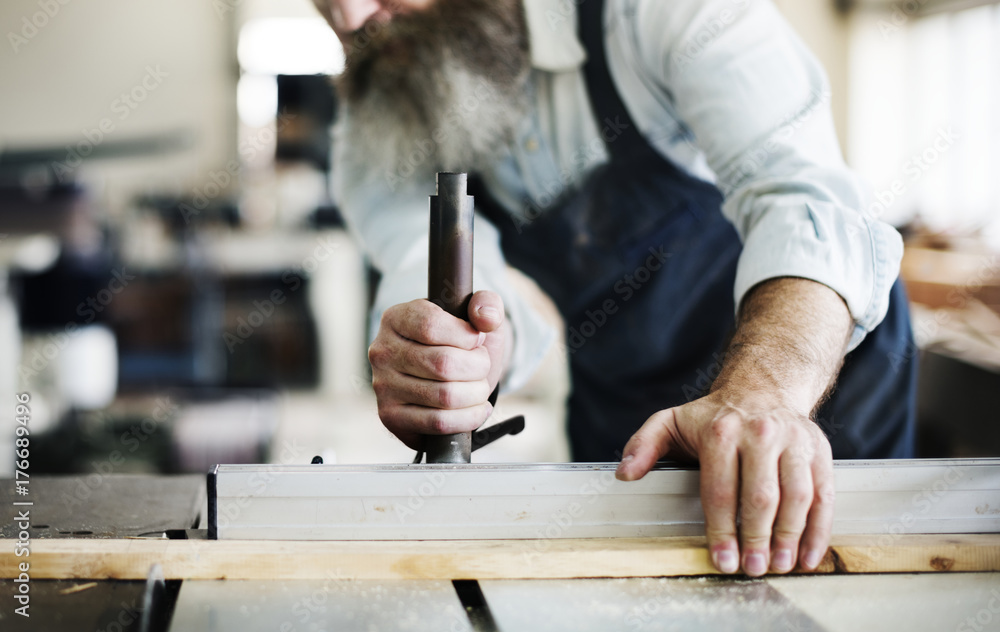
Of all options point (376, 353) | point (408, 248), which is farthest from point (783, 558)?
point (408, 248)

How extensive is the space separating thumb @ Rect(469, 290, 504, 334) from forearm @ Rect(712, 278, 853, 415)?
0.21 m

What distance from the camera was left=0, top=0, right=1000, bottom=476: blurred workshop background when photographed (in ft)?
8.84

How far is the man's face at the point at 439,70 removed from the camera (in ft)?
4.47

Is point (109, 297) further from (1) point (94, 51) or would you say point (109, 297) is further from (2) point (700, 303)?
(2) point (700, 303)

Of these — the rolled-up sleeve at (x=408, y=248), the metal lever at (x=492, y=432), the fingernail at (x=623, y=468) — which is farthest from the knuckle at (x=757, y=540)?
the rolled-up sleeve at (x=408, y=248)

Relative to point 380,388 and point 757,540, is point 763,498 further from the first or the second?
point 380,388

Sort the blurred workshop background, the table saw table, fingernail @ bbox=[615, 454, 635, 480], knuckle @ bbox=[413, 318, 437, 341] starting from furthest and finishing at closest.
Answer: the blurred workshop background < knuckle @ bbox=[413, 318, 437, 341] < fingernail @ bbox=[615, 454, 635, 480] < the table saw table

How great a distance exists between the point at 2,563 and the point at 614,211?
3.63ft

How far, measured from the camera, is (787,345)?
0.76m

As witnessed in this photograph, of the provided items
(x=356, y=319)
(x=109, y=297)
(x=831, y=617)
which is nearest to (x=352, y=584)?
(x=831, y=617)

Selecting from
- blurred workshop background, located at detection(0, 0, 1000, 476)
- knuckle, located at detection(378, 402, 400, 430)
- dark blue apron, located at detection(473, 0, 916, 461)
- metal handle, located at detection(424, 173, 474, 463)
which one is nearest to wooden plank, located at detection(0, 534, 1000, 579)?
metal handle, located at detection(424, 173, 474, 463)

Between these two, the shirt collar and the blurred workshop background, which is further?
the blurred workshop background

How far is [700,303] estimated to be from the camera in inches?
56.8

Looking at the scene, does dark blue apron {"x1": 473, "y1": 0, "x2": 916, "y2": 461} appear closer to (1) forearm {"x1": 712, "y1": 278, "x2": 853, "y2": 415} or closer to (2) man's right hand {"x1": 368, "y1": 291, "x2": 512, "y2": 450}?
(1) forearm {"x1": 712, "y1": 278, "x2": 853, "y2": 415}
